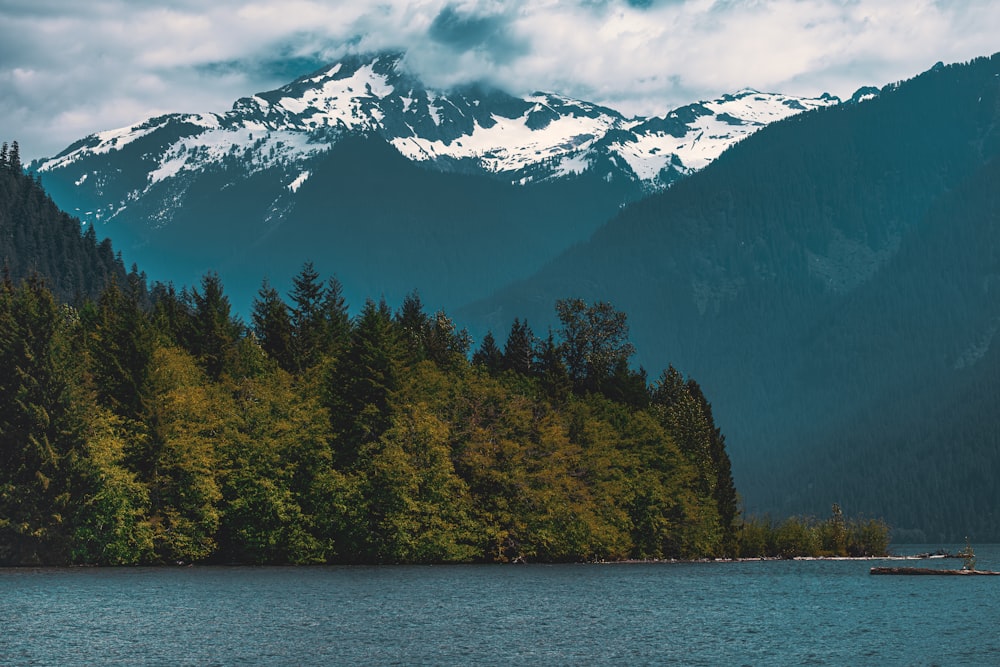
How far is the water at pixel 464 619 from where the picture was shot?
6425 centimetres

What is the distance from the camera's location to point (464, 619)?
79.0 m

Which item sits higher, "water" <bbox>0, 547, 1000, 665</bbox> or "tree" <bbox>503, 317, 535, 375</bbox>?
"tree" <bbox>503, 317, 535, 375</bbox>

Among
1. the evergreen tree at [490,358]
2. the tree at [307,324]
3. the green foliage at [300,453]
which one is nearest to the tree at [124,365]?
the green foliage at [300,453]

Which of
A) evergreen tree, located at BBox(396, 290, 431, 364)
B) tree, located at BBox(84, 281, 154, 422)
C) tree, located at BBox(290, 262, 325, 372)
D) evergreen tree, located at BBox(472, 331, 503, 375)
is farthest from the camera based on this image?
evergreen tree, located at BBox(472, 331, 503, 375)

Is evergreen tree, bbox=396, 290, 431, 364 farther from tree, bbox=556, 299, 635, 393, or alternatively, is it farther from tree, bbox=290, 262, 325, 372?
tree, bbox=556, 299, 635, 393

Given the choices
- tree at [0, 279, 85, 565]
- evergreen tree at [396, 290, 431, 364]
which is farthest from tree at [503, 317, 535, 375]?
tree at [0, 279, 85, 565]

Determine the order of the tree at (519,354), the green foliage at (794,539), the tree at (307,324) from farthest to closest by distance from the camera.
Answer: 1. the green foliage at (794,539)
2. the tree at (519,354)
3. the tree at (307,324)

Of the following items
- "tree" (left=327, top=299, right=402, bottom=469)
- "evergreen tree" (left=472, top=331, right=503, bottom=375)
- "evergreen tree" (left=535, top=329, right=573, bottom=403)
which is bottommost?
"tree" (left=327, top=299, right=402, bottom=469)

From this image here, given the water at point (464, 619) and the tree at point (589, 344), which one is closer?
the water at point (464, 619)

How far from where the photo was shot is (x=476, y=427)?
459 ft

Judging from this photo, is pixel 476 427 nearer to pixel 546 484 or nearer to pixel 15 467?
pixel 546 484

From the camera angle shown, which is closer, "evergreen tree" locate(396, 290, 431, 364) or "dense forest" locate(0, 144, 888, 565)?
"dense forest" locate(0, 144, 888, 565)

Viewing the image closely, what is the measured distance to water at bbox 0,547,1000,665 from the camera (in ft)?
211

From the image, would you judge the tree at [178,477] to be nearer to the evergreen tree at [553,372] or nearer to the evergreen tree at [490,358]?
the evergreen tree at [553,372]
